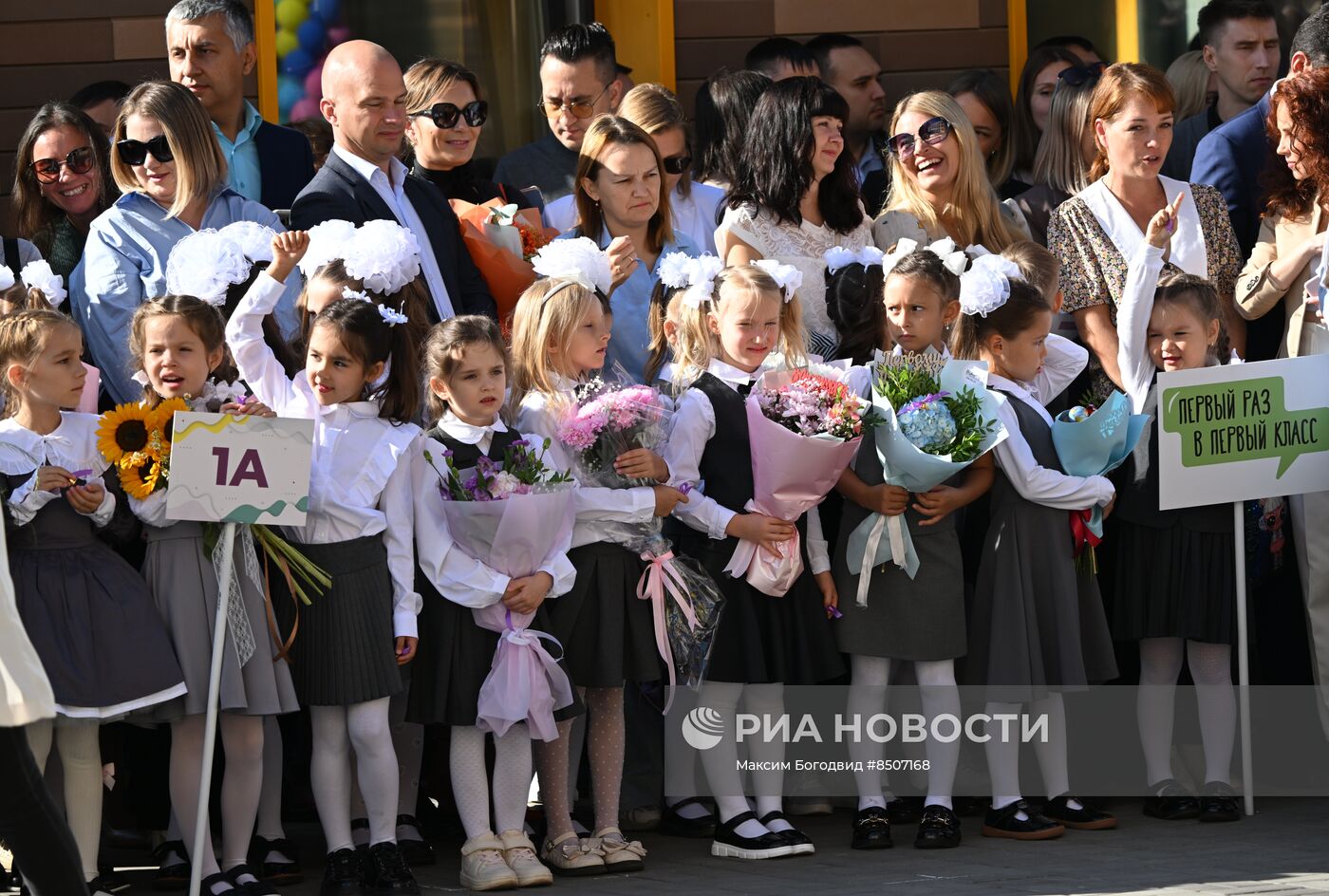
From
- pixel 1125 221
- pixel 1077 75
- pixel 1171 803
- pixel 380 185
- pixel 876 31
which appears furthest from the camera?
pixel 876 31

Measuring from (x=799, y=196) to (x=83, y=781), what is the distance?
10.2 ft

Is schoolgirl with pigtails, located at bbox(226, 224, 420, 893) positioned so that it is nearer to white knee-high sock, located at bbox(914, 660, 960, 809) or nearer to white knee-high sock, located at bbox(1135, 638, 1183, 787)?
white knee-high sock, located at bbox(914, 660, 960, 809)

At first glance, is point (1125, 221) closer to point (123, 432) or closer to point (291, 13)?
point (123, 432)

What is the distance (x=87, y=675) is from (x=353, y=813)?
1079 millimetres

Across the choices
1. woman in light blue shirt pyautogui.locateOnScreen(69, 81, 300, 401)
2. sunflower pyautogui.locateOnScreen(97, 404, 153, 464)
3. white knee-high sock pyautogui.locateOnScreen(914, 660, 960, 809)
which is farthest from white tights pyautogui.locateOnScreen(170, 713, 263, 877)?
white knee-high sock pyautogui.locateOnScreen(914, 660, 960, 809)

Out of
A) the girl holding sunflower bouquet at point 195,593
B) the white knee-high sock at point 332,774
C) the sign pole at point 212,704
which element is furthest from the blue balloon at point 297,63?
the white knee-high sock at point 332,774

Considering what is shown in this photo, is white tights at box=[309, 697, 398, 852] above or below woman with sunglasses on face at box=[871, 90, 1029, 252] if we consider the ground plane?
below

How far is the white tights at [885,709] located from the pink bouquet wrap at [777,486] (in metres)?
0.42

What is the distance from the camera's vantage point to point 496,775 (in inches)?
223

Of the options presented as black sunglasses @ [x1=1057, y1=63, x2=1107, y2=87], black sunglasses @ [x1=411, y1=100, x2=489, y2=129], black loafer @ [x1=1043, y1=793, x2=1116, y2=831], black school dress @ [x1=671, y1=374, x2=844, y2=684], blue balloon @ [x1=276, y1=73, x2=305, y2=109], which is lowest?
black loafer @ [x1=1043, y1=793, x2=1116, y2=831]

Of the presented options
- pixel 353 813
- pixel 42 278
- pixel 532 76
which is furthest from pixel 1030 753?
pixel 532 76

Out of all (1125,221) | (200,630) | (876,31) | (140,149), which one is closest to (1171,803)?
(1125,221)

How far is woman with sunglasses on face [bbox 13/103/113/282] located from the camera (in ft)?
21.7

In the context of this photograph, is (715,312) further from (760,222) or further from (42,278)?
(42,278)
